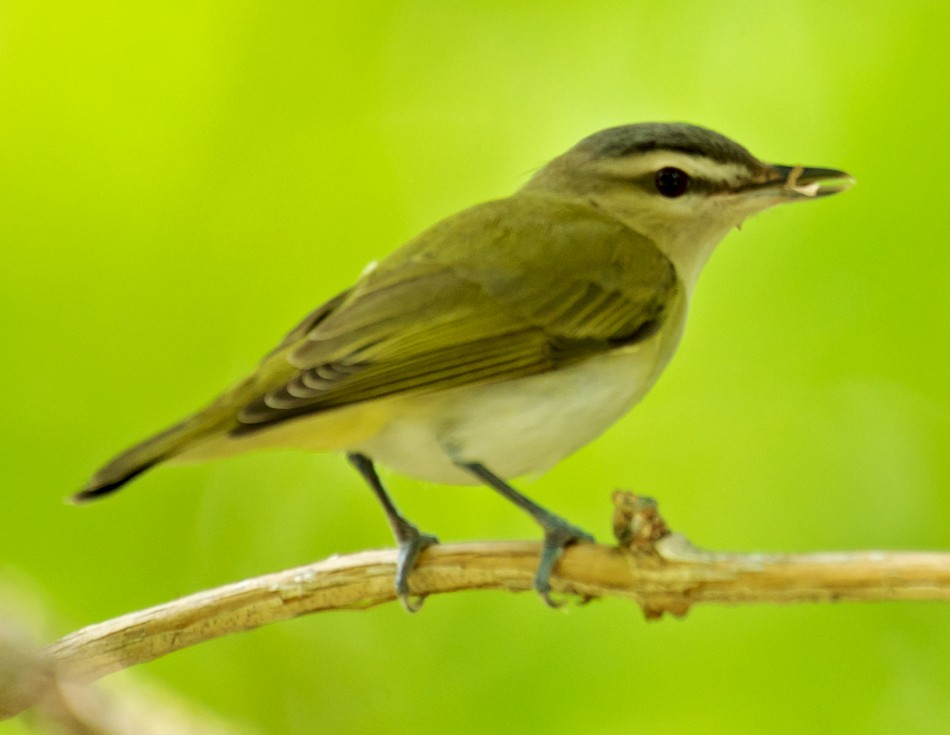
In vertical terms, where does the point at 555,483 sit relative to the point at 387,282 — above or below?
below

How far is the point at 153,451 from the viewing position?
2572 millimetres

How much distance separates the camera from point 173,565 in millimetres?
4023

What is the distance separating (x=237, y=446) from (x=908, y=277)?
2468 millimetres

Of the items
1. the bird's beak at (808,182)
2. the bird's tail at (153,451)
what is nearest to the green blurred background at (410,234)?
the bird's beak at (808,182)

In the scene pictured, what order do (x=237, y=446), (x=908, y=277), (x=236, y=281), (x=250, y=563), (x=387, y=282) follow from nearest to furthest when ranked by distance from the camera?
1. (x=237, y=446)
2. (x=387, y=282)
3. (x=908, y=277)
4. (x=236, y=281)
5. (x=250, y=563)

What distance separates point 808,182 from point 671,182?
453 millimetres

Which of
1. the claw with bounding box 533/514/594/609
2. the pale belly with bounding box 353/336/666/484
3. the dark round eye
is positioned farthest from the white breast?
the dark round eye

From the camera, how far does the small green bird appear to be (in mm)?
2812

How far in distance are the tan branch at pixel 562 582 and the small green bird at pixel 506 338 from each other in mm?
98

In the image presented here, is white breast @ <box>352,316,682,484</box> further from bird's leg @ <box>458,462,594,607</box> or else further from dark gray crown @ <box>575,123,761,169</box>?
dark gray crown @ <box>575,123,761,169</box>

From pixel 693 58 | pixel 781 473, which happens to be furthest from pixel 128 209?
pixel 781 473

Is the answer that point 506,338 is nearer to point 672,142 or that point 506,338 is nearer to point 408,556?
point 408,556

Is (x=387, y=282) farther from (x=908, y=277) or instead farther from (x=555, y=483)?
(x=908, y=277)

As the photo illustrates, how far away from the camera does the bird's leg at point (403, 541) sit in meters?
3.06
